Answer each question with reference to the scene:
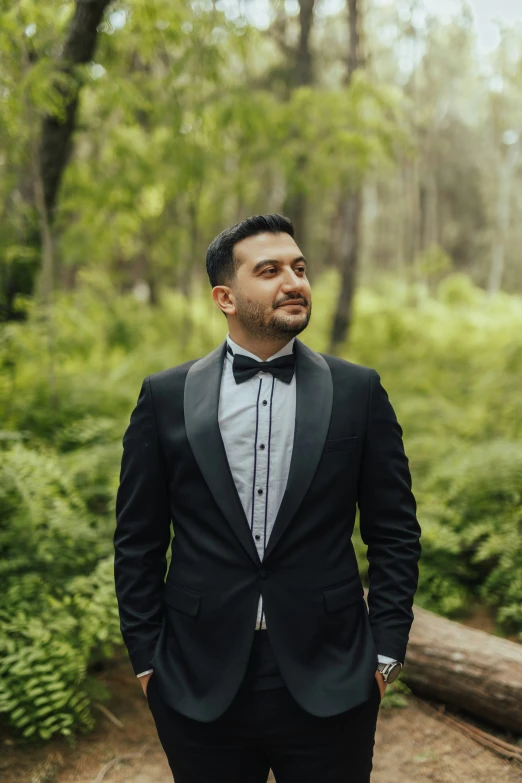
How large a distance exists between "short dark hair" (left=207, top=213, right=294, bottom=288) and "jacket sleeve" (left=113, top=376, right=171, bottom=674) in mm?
449

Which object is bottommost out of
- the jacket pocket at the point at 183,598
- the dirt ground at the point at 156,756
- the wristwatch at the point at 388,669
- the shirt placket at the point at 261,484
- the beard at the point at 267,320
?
the dirt ground at the point at 156,756

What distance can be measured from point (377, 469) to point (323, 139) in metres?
8.33

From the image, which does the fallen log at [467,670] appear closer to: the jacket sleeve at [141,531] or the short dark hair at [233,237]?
the jacket sleeve at [141,531]

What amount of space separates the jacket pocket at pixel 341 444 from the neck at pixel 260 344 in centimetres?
36

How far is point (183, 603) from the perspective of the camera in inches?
87.7

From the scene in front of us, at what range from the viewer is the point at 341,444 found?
7.19 feet

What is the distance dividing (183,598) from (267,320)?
948mm

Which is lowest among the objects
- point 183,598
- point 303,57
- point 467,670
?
point 467,670

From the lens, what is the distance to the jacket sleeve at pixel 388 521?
225 cm

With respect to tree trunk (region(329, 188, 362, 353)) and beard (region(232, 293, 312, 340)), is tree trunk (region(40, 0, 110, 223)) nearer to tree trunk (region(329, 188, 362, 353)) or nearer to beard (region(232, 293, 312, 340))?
beard (region(232, 293, 312, 340))

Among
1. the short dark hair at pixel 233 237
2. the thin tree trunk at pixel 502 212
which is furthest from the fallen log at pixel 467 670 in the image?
the thin tree trunk at pixel 502 212

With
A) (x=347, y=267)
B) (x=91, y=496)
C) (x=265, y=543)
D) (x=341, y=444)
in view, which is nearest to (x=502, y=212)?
(x=347, y=267)

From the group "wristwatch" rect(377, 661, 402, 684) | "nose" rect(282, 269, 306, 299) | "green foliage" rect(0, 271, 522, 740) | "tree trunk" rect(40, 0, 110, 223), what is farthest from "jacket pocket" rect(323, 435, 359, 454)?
"tree trunk" rect(40, 0, 110, 223)

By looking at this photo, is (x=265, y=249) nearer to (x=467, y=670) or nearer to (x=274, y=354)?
(x=274, y=354)
